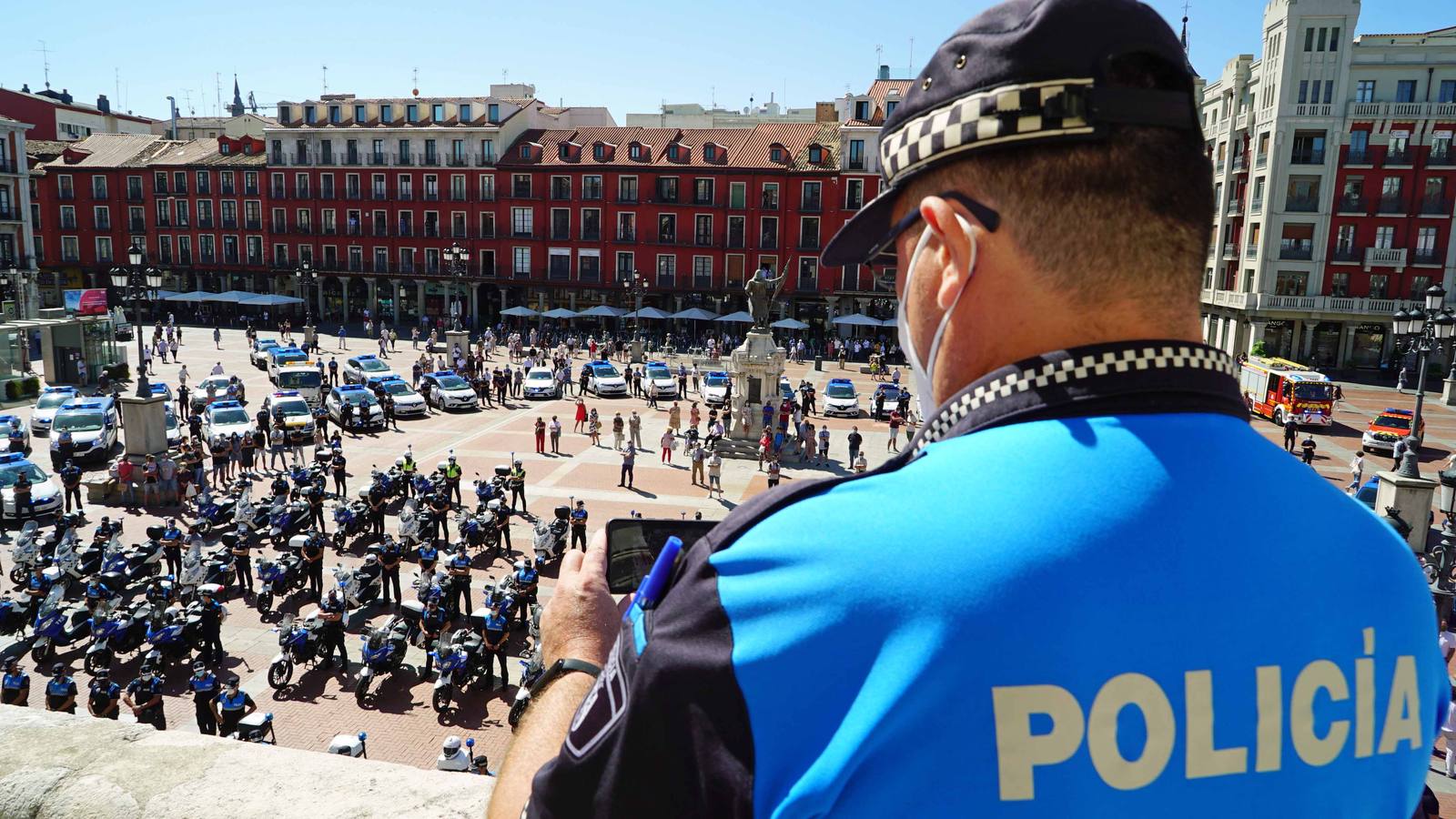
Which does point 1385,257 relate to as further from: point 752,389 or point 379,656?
point 379,656

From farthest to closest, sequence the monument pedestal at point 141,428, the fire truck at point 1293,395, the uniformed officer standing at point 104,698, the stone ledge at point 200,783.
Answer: the fire truck at point 1293,395 < the monument pedestal at point 141,428 < the uniformed officer standing at point 104,698 < the stone ledge at point 200,783

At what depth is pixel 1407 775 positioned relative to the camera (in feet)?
4.60

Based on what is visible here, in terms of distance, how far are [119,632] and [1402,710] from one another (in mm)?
15383

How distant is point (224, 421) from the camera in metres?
27.8

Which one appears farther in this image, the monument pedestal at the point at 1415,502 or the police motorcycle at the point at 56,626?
the monument pedestal at the point at 1415,502

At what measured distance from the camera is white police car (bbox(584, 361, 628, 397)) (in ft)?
123

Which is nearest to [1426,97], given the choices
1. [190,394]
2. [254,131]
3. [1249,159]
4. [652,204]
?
[1249,159]

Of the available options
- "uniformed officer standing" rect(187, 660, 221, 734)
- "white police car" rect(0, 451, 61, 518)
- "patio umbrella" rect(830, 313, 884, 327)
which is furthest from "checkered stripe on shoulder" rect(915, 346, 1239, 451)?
"patio umbrella" rect(830, 313, 884, 327)

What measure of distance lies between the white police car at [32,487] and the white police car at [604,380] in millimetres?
19158

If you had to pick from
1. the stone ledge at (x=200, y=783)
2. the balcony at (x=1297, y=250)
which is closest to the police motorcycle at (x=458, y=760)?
the stone ledge at (x=200, y=783)

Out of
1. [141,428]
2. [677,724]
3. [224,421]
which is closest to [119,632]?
[141,428]

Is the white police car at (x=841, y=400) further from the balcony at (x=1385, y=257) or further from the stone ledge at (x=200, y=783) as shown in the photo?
the stone ledge at (x=200, y=783)

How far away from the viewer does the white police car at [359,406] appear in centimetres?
3070

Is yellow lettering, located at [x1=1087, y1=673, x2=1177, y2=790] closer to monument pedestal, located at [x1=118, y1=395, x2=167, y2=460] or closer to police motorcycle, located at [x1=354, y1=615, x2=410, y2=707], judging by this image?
police motorcycle, located at [x1=354, y1=615, x2=410, y2=707]
